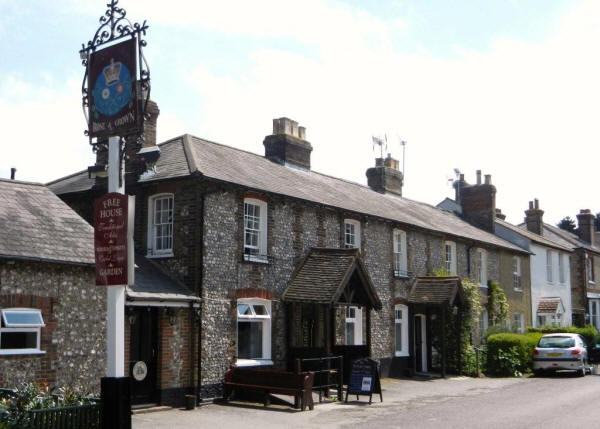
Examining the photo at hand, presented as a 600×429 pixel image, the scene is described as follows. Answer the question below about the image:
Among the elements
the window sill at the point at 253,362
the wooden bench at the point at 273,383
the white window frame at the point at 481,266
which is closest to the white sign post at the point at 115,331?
the wooden bench at the point at 273,383

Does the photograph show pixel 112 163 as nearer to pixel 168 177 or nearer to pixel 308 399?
pixel 168 177

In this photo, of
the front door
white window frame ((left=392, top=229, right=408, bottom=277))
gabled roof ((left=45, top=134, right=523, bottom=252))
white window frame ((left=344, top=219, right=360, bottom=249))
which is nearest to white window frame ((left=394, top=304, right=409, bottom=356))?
the front door

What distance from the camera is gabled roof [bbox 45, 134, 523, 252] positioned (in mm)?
19125

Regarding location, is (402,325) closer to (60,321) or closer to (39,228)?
(60,321)

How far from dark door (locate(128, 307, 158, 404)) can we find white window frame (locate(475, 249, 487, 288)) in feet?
58.8

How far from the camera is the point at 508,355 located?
90.3 ft

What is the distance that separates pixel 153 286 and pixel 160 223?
256 centimetres

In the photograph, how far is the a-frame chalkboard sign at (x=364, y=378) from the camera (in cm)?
1855

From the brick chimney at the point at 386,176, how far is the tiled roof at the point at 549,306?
10.8 meters

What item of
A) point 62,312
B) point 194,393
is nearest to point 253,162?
point 194,393

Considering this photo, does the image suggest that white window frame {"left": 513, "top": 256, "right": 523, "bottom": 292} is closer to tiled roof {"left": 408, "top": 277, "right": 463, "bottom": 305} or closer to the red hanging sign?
tiled roof {"left": 408, "top": 277, "right": 463, "bottom": 305}

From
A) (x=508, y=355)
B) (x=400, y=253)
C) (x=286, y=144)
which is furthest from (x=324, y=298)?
(x=508, y=355)

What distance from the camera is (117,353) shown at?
34.1ft

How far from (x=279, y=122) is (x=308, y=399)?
35.9 ft
